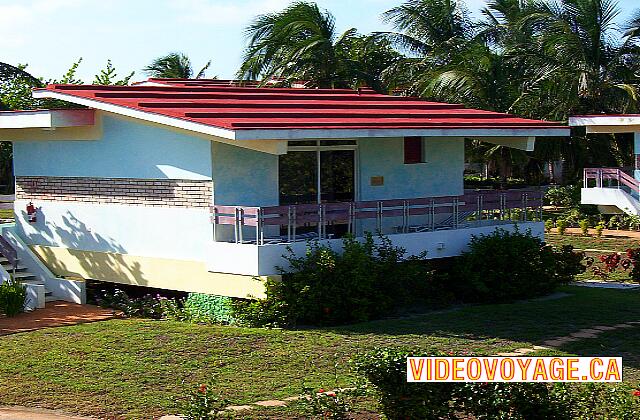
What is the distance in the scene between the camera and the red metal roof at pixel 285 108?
17797mm

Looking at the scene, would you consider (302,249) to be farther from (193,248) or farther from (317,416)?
(317,416)

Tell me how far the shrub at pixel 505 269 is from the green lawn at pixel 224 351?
62 cm

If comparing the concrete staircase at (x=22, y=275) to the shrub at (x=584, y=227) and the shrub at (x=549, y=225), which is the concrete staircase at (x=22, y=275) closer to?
A: the shrub at (x=584, y=227)

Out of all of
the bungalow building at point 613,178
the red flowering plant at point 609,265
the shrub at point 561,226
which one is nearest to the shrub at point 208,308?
the red flowering plant at point 609,265

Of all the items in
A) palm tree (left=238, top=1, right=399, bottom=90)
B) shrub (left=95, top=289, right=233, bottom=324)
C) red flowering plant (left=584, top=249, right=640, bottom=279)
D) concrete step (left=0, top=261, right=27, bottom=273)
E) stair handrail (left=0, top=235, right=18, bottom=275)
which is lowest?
shrub (left=95, top=289, right=233, bottom=324)

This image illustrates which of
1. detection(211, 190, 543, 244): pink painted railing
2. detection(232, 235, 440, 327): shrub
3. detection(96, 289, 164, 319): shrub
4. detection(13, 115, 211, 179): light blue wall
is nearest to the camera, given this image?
detection(232, 235, 440, 327): shrub

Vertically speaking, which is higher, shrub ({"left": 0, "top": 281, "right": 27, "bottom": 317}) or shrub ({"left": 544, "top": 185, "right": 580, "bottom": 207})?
shrub ({"left": 544, "top": 185, "right": 580, "bottom": 207})

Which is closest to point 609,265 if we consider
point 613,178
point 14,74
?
point 613,178

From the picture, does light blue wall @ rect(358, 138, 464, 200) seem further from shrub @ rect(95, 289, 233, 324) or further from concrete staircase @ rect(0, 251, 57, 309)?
concrete staircase @ rect(0, 251, 57, 309)

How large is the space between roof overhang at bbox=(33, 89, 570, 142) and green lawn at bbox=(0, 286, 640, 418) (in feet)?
10.2

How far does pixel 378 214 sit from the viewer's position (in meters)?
19.0

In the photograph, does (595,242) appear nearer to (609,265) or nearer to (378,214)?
(609,265)

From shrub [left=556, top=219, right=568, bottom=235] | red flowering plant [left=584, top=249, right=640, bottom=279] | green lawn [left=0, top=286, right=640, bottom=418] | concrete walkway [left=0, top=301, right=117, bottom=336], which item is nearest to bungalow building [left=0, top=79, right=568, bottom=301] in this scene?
concrete walkway [left=0, top=301, right=117, bottom=336]

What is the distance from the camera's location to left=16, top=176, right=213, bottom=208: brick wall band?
735 inches
